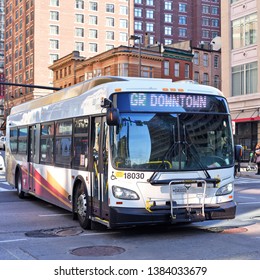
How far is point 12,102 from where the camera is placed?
101438 millimetres

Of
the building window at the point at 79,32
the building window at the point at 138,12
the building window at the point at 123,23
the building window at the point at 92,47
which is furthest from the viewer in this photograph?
the building window at the point at 138,12

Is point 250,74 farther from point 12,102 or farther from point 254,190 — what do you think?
point 12,102

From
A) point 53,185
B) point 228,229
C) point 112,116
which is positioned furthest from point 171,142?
point 53,185

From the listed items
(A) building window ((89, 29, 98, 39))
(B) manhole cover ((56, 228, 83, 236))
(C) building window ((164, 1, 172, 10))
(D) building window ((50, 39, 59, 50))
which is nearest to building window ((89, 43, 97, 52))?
(A) building window ((89, 29, 98, 39))

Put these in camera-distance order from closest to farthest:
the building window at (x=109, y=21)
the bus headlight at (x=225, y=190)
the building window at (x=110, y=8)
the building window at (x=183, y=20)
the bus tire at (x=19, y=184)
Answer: the bus headlight at (x=225, y=190) → the bus tire at (x=19, y=184) → the building window at (x=109, y=21) → the building window at (x=110, y=8) → the building window at (x=183, y=20)

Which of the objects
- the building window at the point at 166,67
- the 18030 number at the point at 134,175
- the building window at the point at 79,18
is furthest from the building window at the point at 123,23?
the 18030 number at the point at 134,175

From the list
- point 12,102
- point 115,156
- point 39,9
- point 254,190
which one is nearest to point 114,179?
point 115,156

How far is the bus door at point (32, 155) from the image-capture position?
14.4 metres

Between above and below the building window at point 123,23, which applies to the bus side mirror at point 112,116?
below

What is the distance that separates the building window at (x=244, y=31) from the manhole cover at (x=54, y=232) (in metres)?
31.9

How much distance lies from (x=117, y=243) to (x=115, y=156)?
1.53 m

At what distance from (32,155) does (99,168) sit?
578cm

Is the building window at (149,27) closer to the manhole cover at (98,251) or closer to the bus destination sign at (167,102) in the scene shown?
the bus destination sign at (167,102)
